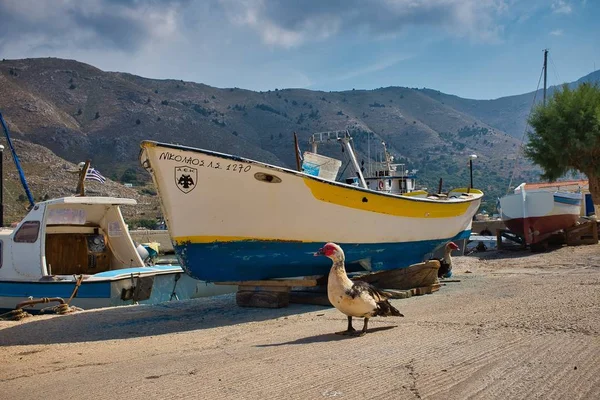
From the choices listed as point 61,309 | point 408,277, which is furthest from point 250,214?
point 61,309

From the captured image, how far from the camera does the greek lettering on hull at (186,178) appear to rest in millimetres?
7789

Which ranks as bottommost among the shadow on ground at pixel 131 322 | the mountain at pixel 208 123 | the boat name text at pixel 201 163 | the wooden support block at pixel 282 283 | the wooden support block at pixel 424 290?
the shadow on ground at pixel 131 322

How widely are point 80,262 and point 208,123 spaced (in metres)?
104

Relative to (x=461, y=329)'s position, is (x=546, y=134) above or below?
above

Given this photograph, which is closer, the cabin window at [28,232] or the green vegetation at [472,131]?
the cabin window at [28,232]

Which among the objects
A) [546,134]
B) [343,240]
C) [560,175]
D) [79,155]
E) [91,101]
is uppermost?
[91,101]

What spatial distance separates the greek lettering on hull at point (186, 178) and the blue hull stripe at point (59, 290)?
3874 mm

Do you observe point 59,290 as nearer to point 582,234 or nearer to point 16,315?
point 16,315

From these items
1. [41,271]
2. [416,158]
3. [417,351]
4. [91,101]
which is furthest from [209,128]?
[417,351]

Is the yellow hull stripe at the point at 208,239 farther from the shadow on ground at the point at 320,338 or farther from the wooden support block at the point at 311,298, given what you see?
the shadow on ground at the point at 320,338

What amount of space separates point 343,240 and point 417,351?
4.03 metres

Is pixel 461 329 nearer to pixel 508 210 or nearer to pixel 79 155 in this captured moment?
pixel 508 210

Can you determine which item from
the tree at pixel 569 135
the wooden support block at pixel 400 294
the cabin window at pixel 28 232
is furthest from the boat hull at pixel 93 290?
the tree at pixel 569 135

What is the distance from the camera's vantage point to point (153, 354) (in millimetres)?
5664
